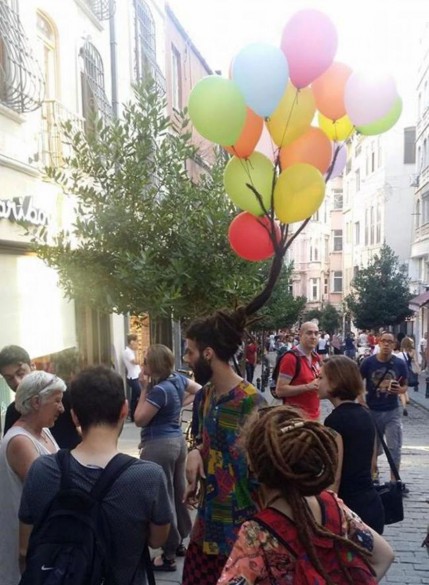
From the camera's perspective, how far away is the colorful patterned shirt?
109 inches

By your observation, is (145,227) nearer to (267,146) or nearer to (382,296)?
(267,146)

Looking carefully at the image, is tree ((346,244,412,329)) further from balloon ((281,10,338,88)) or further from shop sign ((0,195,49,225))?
balloon ((281,10,338,88))

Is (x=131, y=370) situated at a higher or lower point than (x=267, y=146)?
lower

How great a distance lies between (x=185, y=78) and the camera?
1867 centimetres

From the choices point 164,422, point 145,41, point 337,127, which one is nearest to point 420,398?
point 145,41

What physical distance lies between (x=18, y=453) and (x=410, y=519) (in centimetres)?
426

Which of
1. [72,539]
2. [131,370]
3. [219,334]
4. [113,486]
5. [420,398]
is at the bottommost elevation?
[420,398]

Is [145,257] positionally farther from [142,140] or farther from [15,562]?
[15,562]

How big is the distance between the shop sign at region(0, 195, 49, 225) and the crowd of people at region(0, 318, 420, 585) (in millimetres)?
3412

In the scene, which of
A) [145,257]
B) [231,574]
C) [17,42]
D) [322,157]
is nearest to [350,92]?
[322,157]

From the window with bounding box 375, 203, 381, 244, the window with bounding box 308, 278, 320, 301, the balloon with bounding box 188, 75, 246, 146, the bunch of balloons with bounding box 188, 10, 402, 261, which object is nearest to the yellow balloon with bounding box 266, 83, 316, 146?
the bunch of balloons with bounding box 188, 10, 402, 261

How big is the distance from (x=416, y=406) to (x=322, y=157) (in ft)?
37.8

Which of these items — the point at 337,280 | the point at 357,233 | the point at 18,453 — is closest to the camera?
the point at 18,453

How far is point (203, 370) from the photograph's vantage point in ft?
9.80
